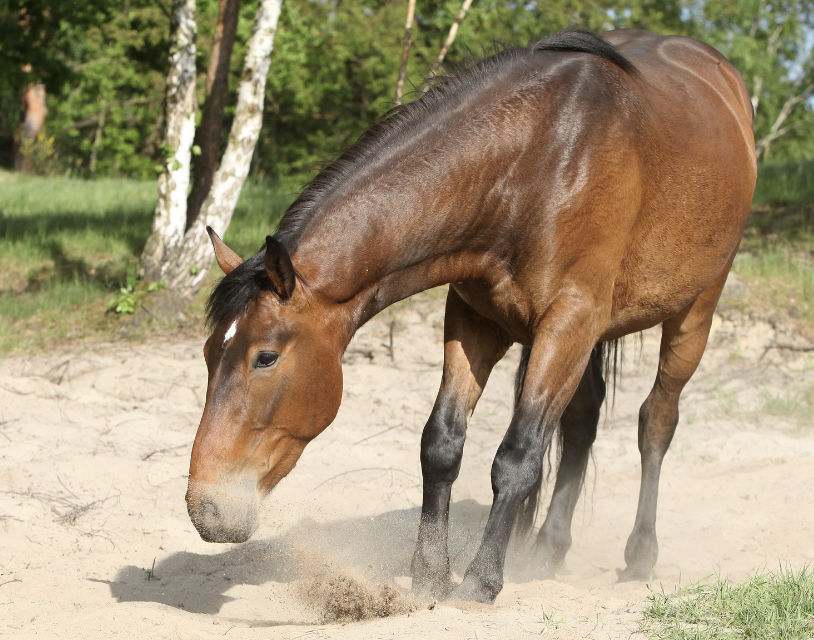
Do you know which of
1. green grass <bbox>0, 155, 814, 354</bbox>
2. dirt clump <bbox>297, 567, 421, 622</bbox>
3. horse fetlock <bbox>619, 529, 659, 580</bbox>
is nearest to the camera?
dirt clump <bbox>297, 567, 421, 622</bbox>

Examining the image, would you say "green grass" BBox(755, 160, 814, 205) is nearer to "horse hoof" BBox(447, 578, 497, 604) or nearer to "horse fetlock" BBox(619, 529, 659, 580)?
"horse fetlock" BBox(619, 529, 659, 580)

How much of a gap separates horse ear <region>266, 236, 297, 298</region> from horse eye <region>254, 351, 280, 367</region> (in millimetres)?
198

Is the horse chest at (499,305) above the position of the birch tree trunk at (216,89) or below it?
below

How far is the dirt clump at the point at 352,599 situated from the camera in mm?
2996

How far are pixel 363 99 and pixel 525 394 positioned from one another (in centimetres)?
1829

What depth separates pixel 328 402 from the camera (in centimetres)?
280

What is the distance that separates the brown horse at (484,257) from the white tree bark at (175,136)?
4.59 meters

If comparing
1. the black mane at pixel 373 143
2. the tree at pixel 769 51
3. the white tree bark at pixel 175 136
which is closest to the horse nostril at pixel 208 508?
the black mane at pixel 373 143

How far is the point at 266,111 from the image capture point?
21359 millimetres

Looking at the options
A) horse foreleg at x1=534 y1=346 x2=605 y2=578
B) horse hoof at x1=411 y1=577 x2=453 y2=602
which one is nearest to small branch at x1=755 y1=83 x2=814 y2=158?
horse foreleg at x1=534 y1=346 x2=605 y2=578

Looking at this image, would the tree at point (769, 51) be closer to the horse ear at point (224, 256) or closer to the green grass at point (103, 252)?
the green grass at point (103, 252)

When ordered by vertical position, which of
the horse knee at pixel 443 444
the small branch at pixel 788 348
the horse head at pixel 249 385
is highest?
the horse head at pixel 249 385

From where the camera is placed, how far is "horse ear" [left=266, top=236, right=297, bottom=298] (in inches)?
96.6

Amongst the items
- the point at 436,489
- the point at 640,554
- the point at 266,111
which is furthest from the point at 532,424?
the point at 266,111
